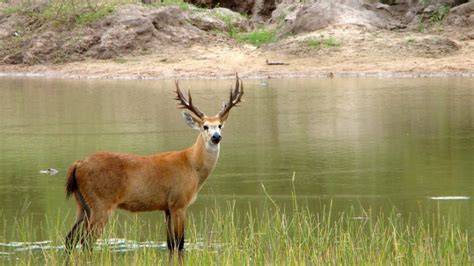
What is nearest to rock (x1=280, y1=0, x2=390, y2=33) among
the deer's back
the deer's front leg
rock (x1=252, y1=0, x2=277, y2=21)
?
rock (x1=252, y1=0, x2=277, y2=21)

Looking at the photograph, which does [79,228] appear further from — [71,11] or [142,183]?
[71,11]

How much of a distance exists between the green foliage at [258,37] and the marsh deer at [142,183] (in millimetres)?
21255

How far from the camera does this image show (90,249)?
905 cm

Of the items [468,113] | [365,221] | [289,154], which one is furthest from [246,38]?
[365,221]

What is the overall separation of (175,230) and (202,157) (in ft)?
2.73

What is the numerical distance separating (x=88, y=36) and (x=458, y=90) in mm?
13331

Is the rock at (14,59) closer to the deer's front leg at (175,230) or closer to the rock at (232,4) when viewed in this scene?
the rock at (232,4)

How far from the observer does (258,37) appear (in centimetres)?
3194

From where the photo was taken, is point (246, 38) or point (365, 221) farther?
point (246, 38)

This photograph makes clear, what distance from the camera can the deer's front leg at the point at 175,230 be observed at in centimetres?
949

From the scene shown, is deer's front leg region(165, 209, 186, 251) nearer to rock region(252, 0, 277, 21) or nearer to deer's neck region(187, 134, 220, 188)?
deer's neck region(187, 134, 220, 188)

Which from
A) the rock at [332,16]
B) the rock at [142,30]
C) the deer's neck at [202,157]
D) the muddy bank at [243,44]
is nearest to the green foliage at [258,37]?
the muddy bank at [243,44]

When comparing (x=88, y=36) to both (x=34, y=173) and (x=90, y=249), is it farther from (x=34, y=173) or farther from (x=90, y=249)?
(x=90, y=249)

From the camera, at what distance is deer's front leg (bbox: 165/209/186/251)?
374 inches
